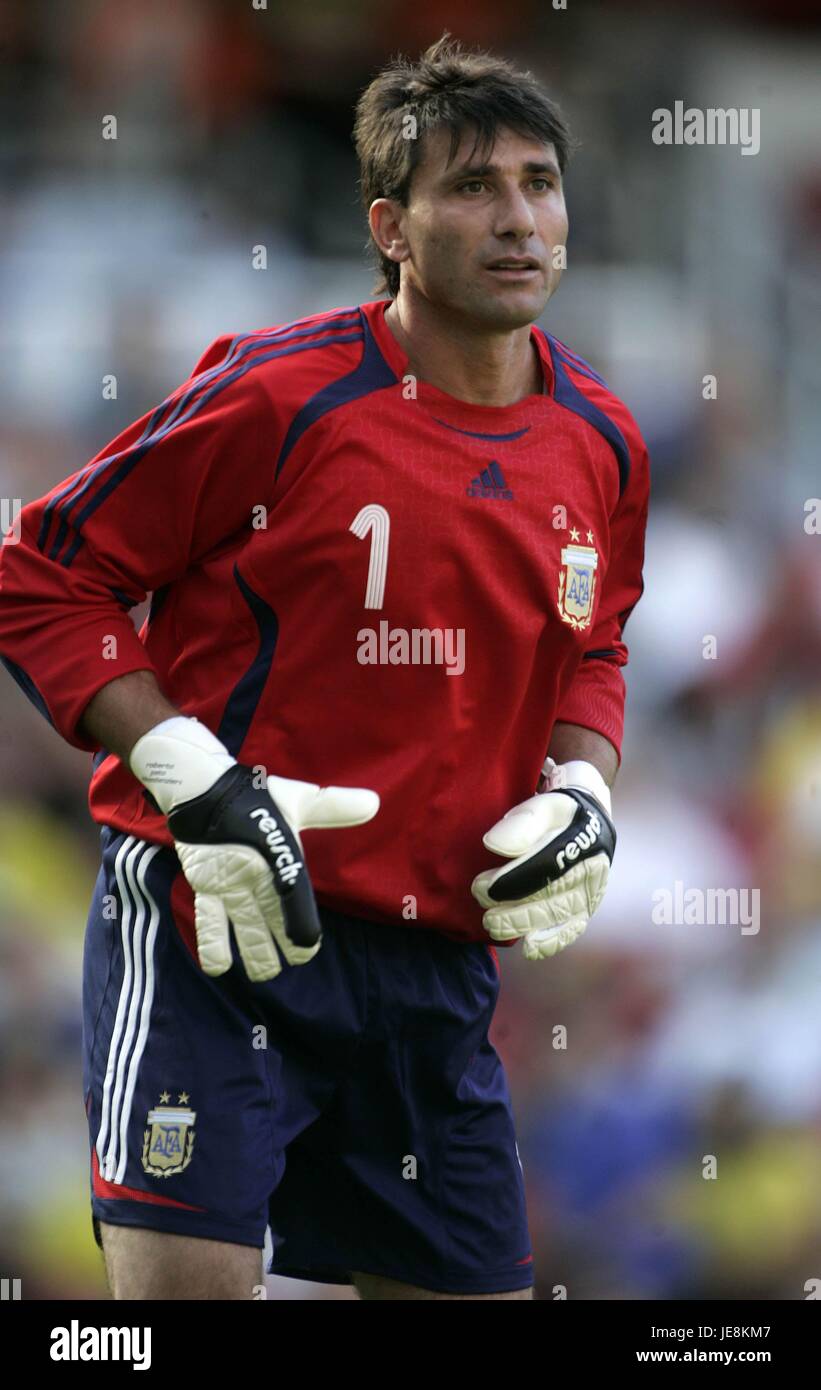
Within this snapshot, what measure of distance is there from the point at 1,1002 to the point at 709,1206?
148 centimetres

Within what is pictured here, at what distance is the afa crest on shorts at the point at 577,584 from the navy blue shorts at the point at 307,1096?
0.42 meters

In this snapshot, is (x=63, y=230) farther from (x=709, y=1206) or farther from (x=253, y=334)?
(x=709, y=1206)

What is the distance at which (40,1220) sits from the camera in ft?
11.6

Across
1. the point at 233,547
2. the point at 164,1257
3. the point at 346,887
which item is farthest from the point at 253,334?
the point at 164,1257

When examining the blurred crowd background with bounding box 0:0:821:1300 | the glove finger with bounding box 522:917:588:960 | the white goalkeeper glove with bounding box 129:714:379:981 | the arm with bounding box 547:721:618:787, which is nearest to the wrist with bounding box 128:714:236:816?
the white goalkeeper glove with bounding box 129:714:379:981

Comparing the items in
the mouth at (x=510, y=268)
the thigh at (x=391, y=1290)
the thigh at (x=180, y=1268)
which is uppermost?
the mouth at (x=510, y=268)

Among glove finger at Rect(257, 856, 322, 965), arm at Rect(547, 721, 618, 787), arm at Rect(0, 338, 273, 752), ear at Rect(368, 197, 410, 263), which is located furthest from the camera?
arm at Rect(547, 721, 618, 787)

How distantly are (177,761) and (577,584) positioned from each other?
551 millimetres

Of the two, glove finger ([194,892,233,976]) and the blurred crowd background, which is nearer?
glove finger ([194,892,233,976])

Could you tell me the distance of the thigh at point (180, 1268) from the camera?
78.4 inches

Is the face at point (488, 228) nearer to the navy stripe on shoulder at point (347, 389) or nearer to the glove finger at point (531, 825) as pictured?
the navy stripe on shoulder at point (347, 389)

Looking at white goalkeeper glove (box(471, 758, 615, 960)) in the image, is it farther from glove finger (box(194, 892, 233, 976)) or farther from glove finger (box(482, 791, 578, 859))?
glove finger (box(194, 892, 233, 976))

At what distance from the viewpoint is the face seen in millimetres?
2145

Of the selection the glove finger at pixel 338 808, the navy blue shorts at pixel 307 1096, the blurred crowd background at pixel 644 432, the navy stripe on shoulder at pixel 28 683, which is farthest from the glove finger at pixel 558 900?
the blurred crowd background at pixel 644 432
